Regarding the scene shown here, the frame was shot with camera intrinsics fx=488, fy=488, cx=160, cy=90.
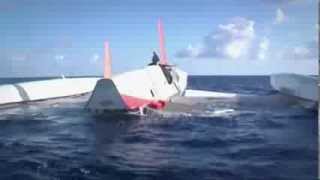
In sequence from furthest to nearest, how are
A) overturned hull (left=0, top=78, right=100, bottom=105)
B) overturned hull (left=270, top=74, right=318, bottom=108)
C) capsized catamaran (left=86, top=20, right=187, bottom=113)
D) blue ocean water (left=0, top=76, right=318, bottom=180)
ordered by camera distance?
overturned hull (left=0, top=78, right=100, bottom=105), overturned hull (left=270, top=74, right=318, bottom=108), capsized catamaran (left=86, top=20, right=187, bottom=113), blue ocean water (left=0, top=76, right=318, bottom=180)

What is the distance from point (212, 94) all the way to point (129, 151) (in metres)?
17.5

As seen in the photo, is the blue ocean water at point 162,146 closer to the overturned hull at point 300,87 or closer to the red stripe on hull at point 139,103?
the red stripe on hull at point 139,103

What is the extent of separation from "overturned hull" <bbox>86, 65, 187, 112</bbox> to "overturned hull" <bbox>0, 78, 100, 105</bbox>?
682 cm

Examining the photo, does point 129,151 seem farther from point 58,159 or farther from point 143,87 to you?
point 143,87

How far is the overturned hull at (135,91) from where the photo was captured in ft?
58.1

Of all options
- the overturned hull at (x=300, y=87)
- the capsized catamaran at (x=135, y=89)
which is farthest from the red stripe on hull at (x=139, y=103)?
the overturned hull at (x=300, y=87)

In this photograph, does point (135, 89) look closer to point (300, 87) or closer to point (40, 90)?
point (300, 87)

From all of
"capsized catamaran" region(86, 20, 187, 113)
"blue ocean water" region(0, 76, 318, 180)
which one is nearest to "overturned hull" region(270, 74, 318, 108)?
"blue ocean water" region(0, 76, 318, 180)

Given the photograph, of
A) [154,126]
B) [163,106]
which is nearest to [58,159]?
[154,126]

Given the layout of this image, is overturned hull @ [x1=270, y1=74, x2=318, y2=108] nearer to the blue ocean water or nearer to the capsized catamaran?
the blue ocean water

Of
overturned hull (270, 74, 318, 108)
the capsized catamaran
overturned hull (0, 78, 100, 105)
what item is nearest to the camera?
the capsized catamaran

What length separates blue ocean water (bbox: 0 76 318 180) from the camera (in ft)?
27.0

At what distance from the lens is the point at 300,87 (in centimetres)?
2200

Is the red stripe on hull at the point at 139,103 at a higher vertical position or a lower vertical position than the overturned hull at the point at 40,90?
higher
